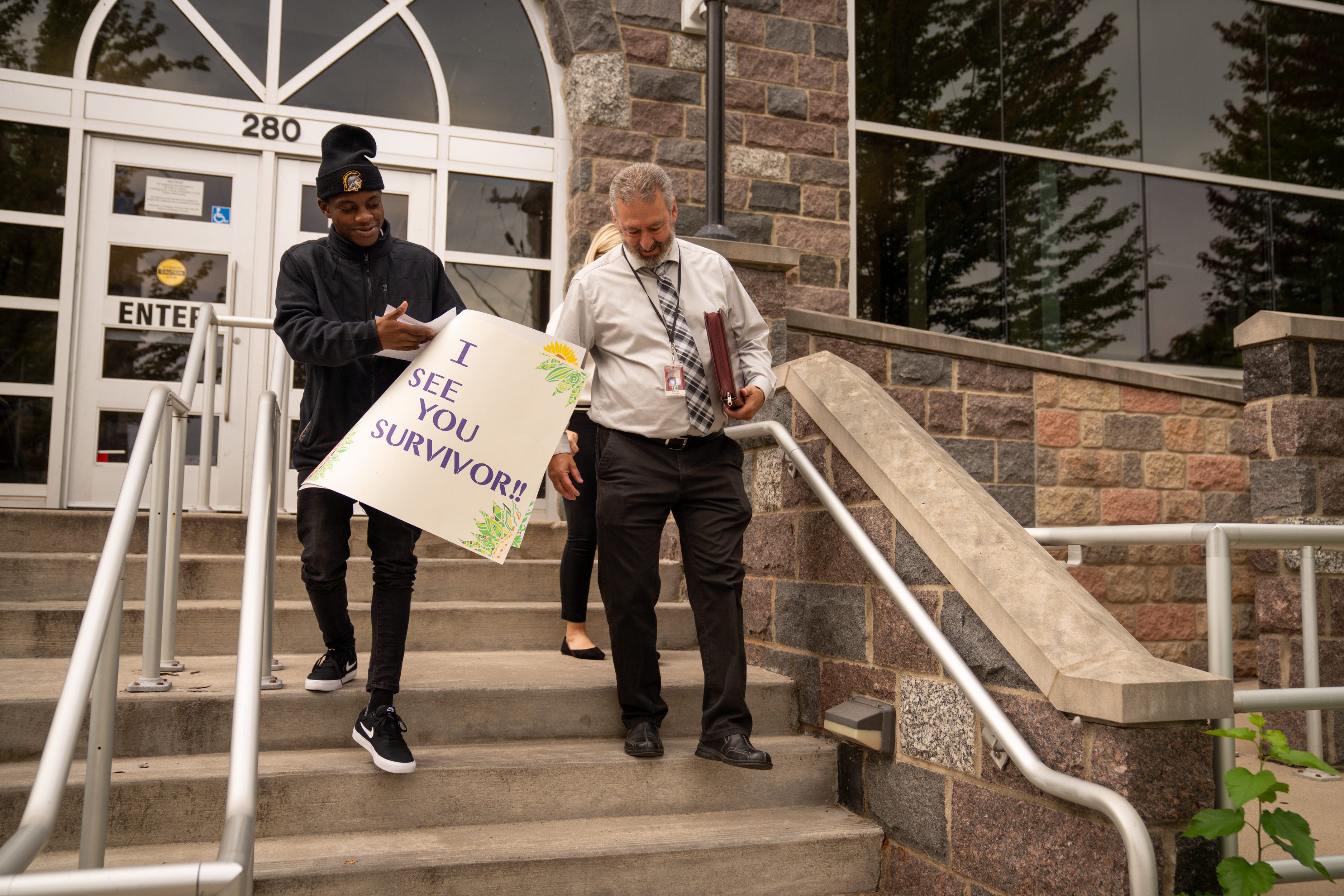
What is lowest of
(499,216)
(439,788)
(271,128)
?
(439,788)

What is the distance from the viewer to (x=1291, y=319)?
14.4 ft

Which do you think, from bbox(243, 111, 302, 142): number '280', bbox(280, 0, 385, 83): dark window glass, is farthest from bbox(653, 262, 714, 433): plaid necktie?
bbox(280, 0, 385, 83): dark window glass

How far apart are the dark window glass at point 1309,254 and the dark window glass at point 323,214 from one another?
21.0 ft

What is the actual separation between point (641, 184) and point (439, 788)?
179cm

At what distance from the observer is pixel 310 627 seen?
3639mm

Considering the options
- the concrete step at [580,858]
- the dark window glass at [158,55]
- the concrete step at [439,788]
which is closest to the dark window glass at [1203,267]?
the concrete step at [439,788]

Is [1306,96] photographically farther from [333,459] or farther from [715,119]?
[333,459]

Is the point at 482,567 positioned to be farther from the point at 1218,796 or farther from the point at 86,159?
the point at 86,159

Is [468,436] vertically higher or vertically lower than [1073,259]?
lower

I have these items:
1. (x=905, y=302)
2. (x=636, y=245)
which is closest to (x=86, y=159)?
(x=636, y=245)

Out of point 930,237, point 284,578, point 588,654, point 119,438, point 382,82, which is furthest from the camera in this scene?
point 930,237

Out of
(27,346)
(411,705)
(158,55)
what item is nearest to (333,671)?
(411,705)

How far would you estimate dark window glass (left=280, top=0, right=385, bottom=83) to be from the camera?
5945mm

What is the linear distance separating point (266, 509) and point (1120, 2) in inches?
292
